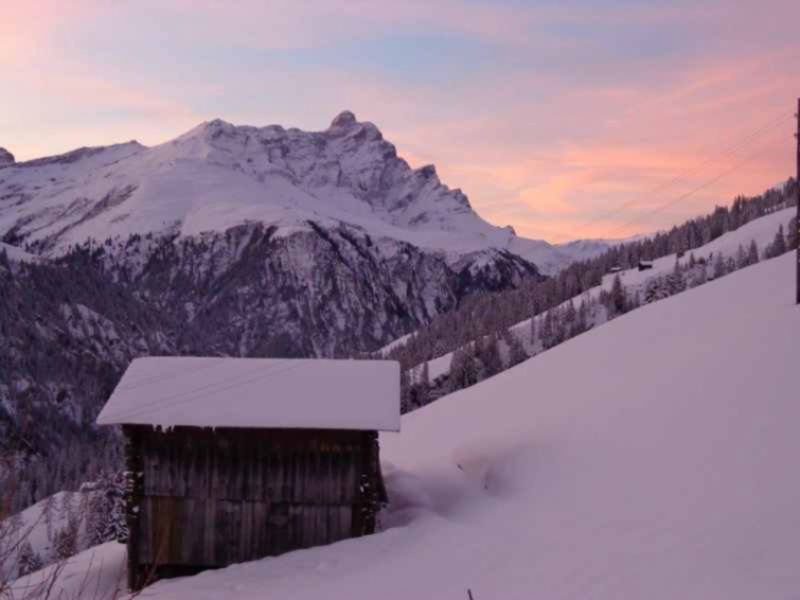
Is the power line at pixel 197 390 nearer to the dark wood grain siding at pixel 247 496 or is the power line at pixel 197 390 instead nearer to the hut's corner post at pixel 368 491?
the dark wood grain siding at pixel 247 496

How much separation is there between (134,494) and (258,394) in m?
4.00

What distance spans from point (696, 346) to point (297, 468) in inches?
703

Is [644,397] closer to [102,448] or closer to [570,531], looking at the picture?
[570,531]

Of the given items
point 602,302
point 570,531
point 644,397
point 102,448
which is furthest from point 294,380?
point 102,448

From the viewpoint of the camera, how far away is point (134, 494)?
64.7ft

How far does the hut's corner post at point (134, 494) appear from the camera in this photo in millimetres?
19672

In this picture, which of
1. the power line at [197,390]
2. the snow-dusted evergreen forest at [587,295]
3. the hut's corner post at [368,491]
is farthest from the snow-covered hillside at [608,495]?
the snow-dusted evergreen forest at [587,295]

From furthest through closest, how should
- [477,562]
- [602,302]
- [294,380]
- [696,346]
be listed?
[602,302], [696,346], [294,380], [477,562]

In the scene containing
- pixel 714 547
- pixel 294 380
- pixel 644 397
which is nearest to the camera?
pixel 714 547

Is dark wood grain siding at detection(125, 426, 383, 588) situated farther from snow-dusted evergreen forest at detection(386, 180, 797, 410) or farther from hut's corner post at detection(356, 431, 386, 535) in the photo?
snow-dusted evergreen forest at detection(386, 180, 797, 410)

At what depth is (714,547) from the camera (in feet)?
41.3

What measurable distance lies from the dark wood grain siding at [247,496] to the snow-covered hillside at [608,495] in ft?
2.46

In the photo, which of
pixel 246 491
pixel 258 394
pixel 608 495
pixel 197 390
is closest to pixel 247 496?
pixel 246 491

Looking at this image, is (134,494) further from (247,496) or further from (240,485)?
(247,496)
